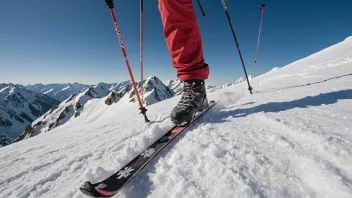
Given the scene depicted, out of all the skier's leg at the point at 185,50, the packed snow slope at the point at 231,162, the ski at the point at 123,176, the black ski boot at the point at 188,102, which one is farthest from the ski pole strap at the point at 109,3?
the ski at the point at 123,176

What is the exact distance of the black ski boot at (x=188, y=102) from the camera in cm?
226

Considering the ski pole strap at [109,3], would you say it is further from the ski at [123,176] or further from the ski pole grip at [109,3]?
the ski at [123,176]

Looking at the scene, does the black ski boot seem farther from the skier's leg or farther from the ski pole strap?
the ski pole strap

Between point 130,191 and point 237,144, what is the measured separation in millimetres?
843

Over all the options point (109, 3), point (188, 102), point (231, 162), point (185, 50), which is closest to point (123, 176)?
point (231, 162)

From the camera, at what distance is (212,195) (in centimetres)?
104

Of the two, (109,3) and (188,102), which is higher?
(109,3)

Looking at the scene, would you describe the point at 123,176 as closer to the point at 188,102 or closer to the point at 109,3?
the point at 188,102

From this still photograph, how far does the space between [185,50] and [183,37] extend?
15 centimetres

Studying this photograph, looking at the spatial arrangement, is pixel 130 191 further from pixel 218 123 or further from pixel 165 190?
pixel 218 123

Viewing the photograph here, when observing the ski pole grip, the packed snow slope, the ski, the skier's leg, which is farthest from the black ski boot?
the ski pole grip

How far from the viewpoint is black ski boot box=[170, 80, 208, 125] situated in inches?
88.8

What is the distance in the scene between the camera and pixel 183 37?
92.0 inches

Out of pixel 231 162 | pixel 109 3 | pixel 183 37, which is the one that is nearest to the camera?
pixel 231 162
